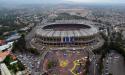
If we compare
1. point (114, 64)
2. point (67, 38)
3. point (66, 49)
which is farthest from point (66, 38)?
point (114, 64)

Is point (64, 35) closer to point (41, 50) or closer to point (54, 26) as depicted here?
point (41, 50)

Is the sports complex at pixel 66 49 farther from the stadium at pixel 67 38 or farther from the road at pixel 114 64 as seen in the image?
the road at pixel 114 64

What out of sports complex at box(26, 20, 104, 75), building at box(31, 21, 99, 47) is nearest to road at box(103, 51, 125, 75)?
sports complex at box(26, 20, 104, 75)

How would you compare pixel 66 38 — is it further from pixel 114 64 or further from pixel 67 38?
pixel 114 64

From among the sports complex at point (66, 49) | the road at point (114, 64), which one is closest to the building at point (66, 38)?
the sports complex at point (66, 49)

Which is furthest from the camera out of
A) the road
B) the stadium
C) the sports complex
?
the stadium

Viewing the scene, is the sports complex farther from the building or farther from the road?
the road

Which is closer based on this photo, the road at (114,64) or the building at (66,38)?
the road at (114,64)

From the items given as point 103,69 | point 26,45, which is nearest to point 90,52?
point 103,69

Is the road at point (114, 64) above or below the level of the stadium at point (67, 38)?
below
